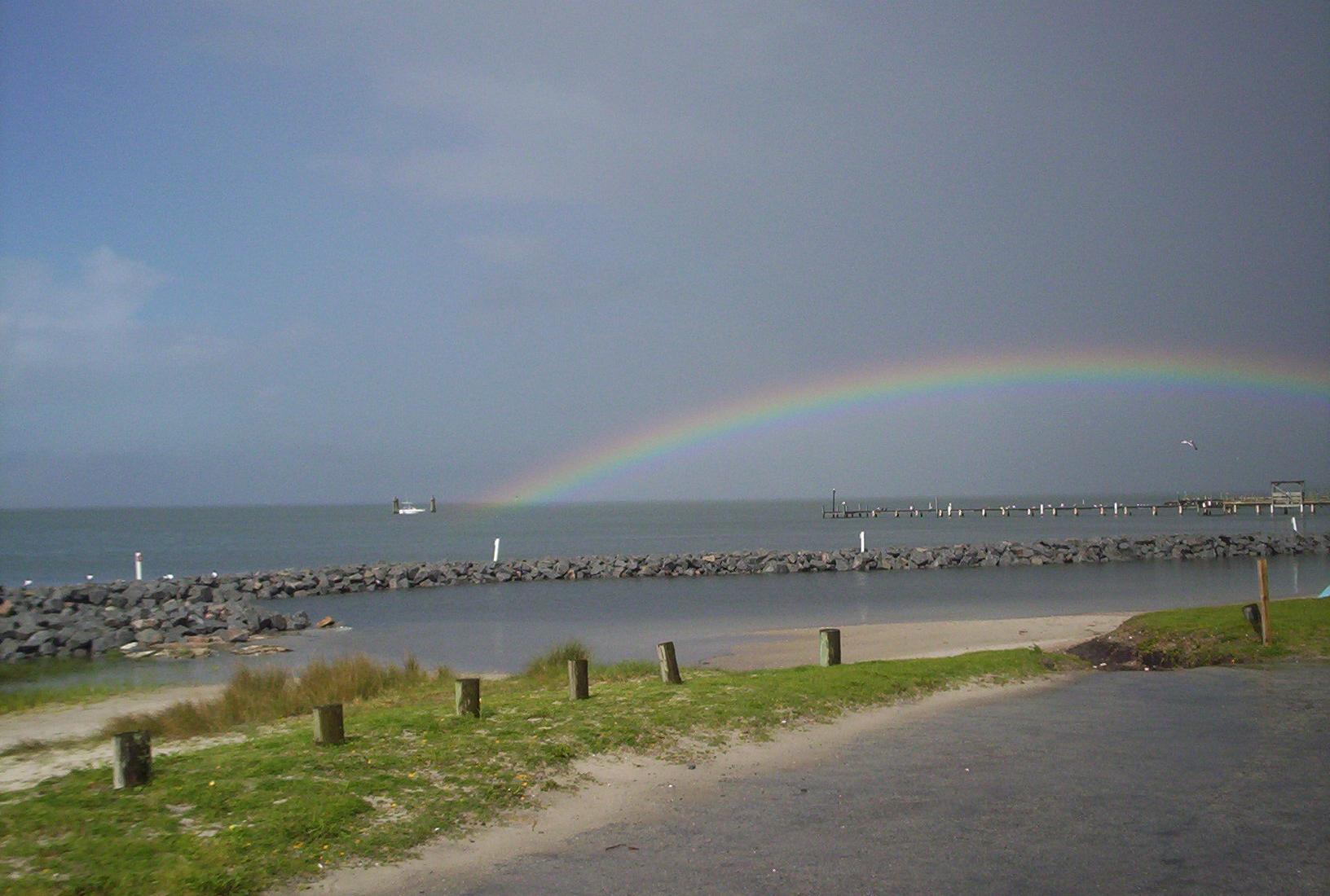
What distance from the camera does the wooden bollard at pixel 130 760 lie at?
851 centimetres

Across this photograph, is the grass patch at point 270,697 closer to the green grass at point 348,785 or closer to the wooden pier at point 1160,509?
the green grass at point 348,785

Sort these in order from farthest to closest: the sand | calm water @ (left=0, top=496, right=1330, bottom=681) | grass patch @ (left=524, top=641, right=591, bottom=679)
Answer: calm water @ (left=0, top=496, right=1330, bottom=681) → grass patch @ (left=524, top=641, right=591, bottom=679) → the sand

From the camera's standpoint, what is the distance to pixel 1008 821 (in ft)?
27.9

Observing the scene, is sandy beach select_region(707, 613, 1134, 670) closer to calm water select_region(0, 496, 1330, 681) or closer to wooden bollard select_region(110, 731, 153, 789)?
calm water select_region(0, 496, 1330, 681)

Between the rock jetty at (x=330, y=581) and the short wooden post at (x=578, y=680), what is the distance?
700 inches

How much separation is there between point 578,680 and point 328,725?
3672 mm

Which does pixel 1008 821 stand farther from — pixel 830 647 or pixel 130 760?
pixel 830 647

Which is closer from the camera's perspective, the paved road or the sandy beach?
the paved road

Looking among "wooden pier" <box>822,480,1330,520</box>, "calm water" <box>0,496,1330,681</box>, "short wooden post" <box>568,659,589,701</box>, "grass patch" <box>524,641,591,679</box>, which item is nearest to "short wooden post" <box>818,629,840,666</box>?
"grass patch" <box>524,641,591,679</box>

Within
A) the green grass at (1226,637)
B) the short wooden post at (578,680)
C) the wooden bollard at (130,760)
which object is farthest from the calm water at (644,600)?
the wooden bollard at (130,760)

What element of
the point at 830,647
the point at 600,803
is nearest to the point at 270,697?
the point at 600,803

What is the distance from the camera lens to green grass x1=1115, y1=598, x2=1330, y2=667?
16.7m

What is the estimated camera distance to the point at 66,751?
1192cm

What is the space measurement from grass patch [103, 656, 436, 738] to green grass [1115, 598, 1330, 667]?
11.9 m
